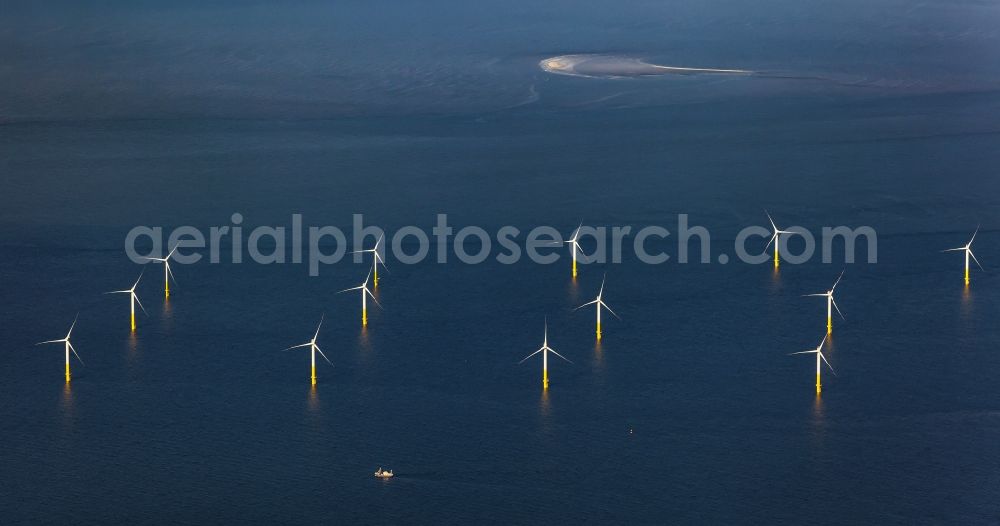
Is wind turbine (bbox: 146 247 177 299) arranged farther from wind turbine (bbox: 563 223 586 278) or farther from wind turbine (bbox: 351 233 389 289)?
wind turbine (bbox: 563 223 586 278)

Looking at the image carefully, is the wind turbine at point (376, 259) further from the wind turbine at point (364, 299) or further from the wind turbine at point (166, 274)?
the wind turbine at point (166, 274)

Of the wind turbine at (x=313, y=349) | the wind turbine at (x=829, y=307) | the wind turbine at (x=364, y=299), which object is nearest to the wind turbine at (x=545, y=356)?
the wind turbine at (x=364, y=299)

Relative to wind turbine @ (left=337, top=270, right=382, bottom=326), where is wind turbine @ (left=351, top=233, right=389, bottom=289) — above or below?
above

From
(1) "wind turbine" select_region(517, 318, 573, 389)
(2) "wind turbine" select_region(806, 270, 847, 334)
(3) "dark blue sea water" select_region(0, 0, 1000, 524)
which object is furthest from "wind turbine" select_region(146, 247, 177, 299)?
(2) "wind turbine" select_region(806, 270, 847, 334)

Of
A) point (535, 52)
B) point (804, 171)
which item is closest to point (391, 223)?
point (804, 171)

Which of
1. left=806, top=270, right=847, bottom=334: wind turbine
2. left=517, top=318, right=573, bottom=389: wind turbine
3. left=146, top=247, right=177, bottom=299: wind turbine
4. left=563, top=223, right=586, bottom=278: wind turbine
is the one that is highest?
left=563, top=223, right=586, bottom=278: wind turbine

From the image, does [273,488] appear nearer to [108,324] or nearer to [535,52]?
[108,324]

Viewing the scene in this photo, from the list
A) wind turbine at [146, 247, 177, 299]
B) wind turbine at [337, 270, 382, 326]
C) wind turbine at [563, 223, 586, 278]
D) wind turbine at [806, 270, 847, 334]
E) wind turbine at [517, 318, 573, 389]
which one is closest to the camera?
wind turbine at [517, 318, 573, 389]

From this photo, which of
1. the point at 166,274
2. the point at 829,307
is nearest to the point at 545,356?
the point at 829,307

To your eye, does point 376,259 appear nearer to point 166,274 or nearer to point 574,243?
point 574,243
